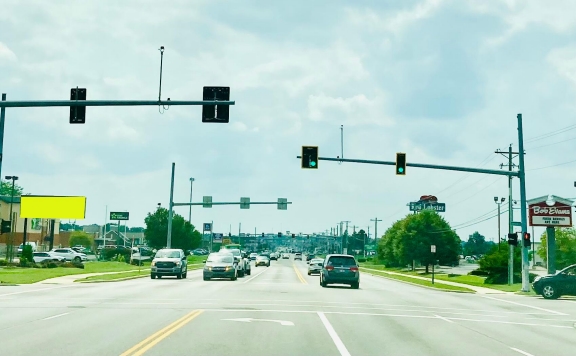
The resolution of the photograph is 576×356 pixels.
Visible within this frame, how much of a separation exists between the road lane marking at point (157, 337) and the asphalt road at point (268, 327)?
2cm

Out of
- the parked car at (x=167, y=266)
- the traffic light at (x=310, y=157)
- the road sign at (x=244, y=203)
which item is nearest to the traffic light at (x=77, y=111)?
the traffic light at (x=310, y=157)

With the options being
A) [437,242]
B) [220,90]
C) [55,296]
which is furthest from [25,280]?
[437,242]

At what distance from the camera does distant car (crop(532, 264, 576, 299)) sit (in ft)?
105

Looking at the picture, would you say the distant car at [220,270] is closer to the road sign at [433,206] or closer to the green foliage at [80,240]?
the green foliage at [80,240]

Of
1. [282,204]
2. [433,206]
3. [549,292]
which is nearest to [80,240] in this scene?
[433,206]

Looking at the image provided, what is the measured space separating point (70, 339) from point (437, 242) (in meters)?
65.4

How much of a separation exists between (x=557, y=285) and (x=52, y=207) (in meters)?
61.7

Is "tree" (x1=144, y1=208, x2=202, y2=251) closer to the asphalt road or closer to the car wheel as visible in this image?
the car wheel

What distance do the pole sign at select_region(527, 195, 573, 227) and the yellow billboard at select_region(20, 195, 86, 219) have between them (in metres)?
52.7

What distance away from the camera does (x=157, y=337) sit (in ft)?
44.8

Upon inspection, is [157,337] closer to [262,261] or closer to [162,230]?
[262,261]

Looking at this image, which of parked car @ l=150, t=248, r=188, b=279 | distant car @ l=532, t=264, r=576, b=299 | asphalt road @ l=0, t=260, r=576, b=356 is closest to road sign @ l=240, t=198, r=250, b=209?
parked car @ l=150, t=248, r=188, b=279

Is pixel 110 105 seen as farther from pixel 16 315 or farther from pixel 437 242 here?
pixel 437 242

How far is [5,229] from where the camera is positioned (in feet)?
107
